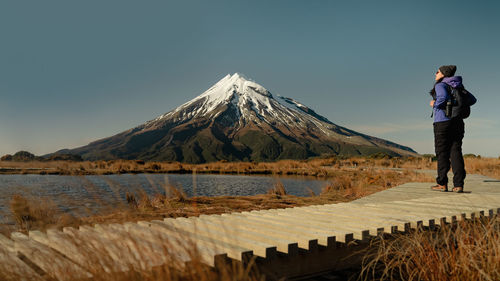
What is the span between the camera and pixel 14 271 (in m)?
1.84

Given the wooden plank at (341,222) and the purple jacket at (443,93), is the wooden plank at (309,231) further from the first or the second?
the purple jacket at (443,93)

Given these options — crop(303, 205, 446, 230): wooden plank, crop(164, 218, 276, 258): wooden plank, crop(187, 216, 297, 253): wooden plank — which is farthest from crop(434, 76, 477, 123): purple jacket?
crop(164, 218, 276, 258): wooden plank

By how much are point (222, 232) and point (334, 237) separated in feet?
2.81

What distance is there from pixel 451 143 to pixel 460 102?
733 millimetres

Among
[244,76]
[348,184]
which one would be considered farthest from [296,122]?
[348,184]

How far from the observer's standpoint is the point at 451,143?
554cm

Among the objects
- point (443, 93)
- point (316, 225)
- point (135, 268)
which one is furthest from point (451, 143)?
point (135, 268)

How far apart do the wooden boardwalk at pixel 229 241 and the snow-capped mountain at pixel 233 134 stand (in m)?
107

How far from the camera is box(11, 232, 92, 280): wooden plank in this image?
1737 mm

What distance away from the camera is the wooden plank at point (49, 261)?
5.70 feet

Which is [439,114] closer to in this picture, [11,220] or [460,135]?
[460,135]

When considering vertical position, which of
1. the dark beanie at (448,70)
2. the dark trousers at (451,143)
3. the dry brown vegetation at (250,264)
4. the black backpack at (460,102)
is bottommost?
the dry brown vegetation at (250,264)

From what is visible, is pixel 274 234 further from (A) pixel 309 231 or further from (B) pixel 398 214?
(B) pixel 398 214

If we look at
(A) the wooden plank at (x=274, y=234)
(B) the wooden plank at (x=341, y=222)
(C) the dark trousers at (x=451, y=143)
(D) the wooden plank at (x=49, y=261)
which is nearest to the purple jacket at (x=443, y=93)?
(C) the dark trousers at (x=451, y=143)
